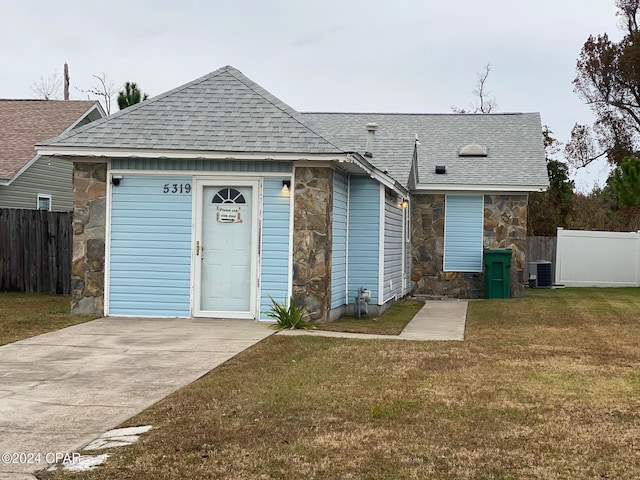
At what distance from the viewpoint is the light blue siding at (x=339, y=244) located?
1323 centimetres

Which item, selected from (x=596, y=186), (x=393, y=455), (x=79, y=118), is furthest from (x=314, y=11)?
(x=596, y=186)

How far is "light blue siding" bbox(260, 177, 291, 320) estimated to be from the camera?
12.4m

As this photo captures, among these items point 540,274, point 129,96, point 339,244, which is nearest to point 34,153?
point 129,96

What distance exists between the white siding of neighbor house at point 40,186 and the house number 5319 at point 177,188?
968cm

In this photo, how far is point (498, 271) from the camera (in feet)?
63.4

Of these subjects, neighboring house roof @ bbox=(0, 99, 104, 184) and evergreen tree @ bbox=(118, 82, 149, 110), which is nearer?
neighboring house roof @ bbox=(0, 99, 104, 184)

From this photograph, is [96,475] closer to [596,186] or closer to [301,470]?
[301,470]

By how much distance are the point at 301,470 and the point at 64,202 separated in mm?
20351

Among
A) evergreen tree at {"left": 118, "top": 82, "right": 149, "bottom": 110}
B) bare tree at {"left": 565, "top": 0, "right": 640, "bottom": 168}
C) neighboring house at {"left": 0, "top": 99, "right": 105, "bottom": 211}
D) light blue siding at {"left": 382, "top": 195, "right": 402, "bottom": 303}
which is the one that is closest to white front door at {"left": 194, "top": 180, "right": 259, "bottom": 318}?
light blue siding at {"left": 382, "top": 195, "right": 402, "bottom": 303}

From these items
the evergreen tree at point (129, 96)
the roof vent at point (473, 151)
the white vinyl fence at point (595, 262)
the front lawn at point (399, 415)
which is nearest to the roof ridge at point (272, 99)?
the front lawn at point (399, 415)

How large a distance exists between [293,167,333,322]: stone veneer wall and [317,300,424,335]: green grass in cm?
47

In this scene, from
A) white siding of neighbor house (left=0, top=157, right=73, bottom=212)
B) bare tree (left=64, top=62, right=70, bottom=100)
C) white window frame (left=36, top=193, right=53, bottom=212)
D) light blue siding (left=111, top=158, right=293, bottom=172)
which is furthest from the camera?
bare tree (left=64, top=62, right=70, bottom=100)

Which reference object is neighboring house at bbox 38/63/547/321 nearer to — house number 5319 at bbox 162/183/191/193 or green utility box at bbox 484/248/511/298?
house number 5319 at bbox 162/183/191/193

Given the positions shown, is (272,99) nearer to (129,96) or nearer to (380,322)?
(380,322)
